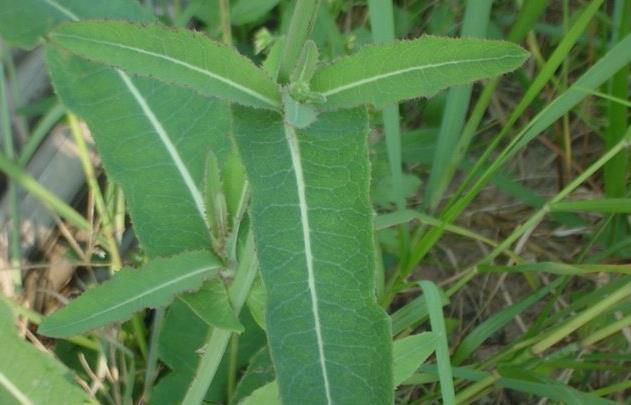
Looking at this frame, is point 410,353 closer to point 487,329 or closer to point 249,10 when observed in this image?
point 487,329

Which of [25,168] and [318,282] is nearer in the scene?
[318,282]

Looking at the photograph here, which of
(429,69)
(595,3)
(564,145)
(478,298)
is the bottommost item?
(429,69)

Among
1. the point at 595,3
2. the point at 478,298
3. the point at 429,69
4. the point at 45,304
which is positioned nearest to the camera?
the point at 429,69

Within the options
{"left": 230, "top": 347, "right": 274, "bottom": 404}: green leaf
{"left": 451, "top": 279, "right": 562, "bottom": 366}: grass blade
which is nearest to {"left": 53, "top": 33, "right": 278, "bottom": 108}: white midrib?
{"left": 230, "top": 347, "right": 274, "bottom": 404}: green leaf

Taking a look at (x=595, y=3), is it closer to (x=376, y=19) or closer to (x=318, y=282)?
(x=376, y=19)

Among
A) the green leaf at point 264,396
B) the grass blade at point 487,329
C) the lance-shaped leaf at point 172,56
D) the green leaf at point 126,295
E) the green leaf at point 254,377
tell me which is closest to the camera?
the lance-shaped leaf at point 172,56

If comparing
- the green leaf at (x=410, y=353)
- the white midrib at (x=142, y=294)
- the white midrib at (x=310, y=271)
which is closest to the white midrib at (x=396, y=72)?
the white midrib at (x=310, y=271)

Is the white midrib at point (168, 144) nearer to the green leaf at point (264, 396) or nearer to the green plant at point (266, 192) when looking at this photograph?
the green plant at point (266, 192)

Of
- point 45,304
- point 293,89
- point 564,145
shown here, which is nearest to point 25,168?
point 45,304
